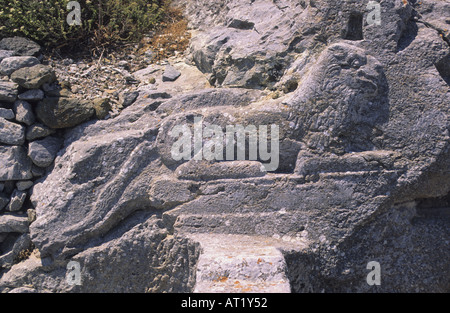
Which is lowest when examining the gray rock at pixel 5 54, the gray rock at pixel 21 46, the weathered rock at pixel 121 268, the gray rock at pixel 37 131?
the weathered rock at pixel 121 268

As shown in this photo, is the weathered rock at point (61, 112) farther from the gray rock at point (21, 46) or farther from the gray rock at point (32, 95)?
the gray rock at point (21, 46)

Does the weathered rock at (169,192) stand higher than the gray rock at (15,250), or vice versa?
the weathered rock at (169,192)

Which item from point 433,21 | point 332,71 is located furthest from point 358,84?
point 433,21

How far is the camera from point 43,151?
4.43 meters

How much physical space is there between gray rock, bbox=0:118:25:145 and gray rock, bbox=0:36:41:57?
39.0 inches

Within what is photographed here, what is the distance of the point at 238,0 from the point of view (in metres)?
5.53

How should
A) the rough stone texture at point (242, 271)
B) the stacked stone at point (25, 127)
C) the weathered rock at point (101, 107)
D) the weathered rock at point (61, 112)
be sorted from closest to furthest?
1. the rough stone texture at point (242, 271)
2. the stacked stone at point (25, 127)
3. the weathered rock at point (61, 112)
4. the weathered rock at point (101, 107)

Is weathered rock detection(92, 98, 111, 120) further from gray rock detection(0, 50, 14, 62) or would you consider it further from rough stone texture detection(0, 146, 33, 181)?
gray rock detection(0, 50, 14, 62)

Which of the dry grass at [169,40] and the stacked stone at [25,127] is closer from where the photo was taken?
the stacked stone at [25,127]

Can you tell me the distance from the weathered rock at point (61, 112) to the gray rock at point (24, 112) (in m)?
0.08

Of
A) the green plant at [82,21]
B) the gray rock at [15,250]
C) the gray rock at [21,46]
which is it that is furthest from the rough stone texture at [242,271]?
the green plant at [82,21]

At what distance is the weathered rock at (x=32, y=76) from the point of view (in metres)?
4.45

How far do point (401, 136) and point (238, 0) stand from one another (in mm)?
2878

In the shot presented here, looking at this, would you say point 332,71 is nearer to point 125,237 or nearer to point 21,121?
point 125,237
